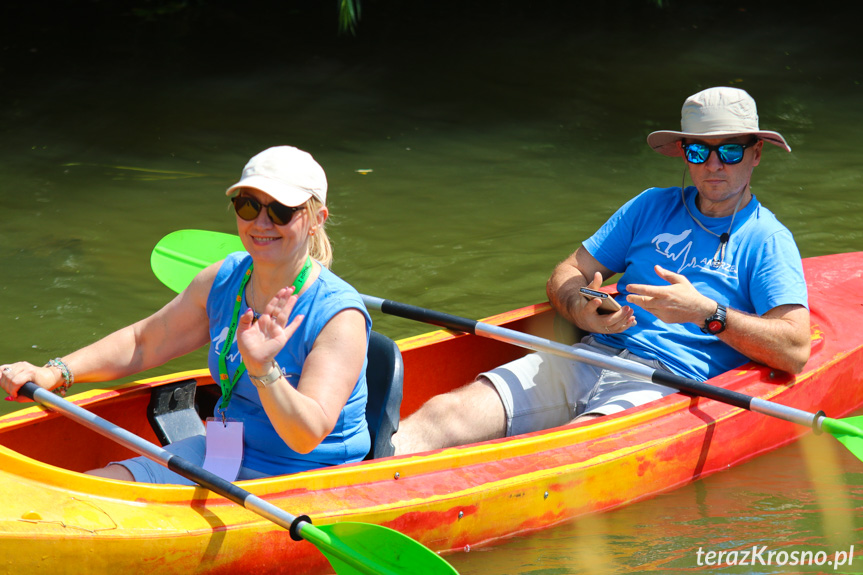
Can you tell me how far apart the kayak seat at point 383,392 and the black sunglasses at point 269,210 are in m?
0.65

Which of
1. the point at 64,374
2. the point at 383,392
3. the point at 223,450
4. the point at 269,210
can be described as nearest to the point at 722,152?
the point at 383,392

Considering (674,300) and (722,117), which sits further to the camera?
(722,117)

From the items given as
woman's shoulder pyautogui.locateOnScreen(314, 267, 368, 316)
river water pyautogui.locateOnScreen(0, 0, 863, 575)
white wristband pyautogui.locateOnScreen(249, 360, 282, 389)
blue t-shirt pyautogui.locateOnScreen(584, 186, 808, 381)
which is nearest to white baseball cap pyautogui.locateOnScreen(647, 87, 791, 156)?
blue t-shirt pyautogui.locateOnScreen(584, 186, 808, 381)

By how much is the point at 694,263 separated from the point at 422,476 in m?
1.35

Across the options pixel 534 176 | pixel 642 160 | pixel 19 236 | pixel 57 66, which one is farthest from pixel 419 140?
pixel 57 66

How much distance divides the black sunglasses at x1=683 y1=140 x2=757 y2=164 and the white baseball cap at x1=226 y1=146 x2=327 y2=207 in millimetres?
1646

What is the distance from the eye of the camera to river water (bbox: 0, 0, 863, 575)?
370cm

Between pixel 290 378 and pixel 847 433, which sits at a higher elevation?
pixel 290 378

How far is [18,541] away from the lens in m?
2.54

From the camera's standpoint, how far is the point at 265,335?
2.33m

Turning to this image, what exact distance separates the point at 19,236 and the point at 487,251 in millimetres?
3001

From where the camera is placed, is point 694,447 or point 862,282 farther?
point 862,282

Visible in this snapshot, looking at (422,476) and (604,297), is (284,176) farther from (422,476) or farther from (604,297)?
(604,297)

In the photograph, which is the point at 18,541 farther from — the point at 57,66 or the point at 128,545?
the point at 57,66
